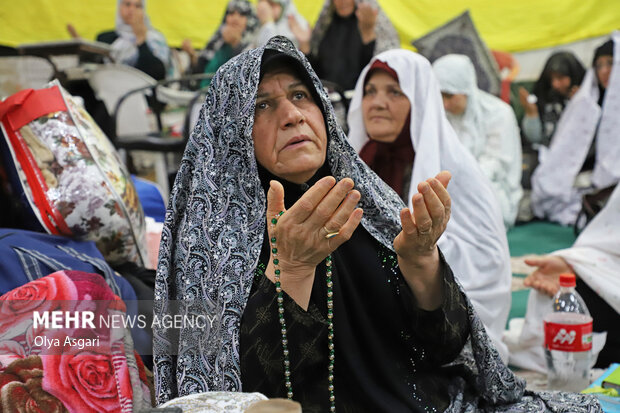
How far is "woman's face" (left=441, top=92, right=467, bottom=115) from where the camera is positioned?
491cm

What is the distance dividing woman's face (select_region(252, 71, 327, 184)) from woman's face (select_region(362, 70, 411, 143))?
1.16 m

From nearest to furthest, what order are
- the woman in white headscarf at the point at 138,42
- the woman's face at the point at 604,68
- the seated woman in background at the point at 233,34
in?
the woman's face at the point at 604,68 < the seated woman in background at the point at 233,34 < the woman in white headscarf at the point at 138,42

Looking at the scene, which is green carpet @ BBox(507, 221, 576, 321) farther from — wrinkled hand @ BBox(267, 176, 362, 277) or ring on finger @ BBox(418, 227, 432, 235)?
wrinkled hand @ BBox(267, 176, 362, 277)

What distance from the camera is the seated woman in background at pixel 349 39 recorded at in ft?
18.9

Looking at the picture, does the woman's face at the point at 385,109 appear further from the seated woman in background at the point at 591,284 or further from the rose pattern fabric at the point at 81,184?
the rose pattern fabric at the point at 81,184

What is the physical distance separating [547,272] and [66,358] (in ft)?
6.35

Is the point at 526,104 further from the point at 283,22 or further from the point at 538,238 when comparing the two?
the point at 283,22

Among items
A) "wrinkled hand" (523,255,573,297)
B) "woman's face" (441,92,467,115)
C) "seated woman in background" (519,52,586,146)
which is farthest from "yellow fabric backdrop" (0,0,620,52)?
"wrinkled hand" (523,255,573,297)

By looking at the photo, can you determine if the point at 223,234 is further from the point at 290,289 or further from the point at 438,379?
the point at 438,379

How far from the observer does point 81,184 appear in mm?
1881

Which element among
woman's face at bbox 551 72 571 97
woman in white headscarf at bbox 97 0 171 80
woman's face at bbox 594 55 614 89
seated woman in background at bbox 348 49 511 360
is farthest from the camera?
woman's face at bbox 551 72 571 97

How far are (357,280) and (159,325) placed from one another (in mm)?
428

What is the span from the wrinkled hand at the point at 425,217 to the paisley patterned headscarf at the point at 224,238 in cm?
20

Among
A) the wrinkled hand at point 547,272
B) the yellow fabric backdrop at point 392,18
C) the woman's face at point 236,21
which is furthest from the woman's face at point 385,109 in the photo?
the yellow fabric backdrop at point 392,18
